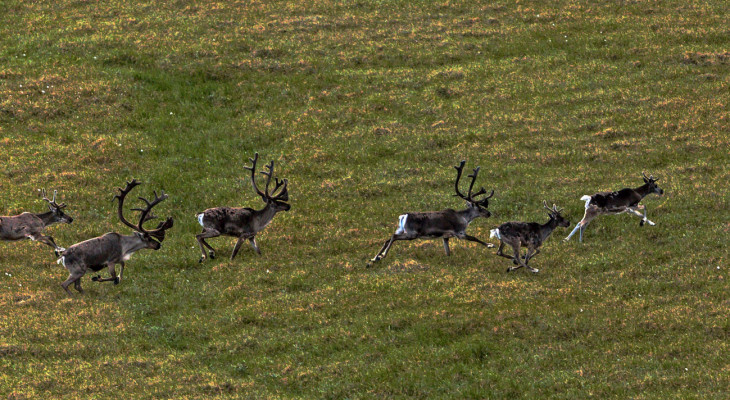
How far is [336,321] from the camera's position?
2023 cm

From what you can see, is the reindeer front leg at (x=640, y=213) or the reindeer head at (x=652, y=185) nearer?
the reindeer front leg at (x=640, y=213)

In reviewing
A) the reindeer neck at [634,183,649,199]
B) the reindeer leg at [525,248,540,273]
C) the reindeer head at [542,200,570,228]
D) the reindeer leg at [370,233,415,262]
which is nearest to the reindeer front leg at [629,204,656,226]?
the reindeer neck at [634,183,649,199]

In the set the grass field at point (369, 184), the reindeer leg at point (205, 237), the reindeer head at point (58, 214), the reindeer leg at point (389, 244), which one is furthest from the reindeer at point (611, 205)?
the reindeer head at point (58, 214)

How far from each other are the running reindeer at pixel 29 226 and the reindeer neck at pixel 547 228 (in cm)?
1389

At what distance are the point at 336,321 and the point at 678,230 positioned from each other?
11099 millimetres

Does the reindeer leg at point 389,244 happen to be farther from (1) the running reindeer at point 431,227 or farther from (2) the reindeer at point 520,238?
(2) the reindeer at point 520,238

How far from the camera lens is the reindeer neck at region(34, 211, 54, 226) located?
2512cm

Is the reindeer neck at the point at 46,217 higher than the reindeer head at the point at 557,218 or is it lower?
higher

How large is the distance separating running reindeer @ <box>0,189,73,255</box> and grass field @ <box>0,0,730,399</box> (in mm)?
458

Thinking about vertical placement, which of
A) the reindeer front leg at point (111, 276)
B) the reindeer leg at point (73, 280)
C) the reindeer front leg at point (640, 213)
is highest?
the reindeer leg at point (73, 280)

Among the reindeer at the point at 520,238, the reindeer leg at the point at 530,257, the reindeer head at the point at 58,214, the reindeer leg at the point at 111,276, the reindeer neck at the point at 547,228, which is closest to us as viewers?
the reindeer leg at the point at 111,276

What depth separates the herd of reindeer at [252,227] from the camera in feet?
71.8

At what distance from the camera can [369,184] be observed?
95.5 feet

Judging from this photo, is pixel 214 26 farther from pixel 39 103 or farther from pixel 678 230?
pixel 678 230
